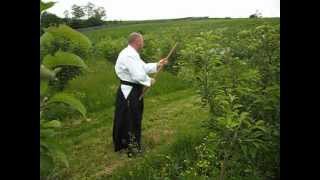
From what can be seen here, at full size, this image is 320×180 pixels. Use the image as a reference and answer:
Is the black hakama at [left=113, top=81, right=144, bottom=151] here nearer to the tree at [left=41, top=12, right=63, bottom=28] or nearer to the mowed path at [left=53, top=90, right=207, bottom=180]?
the mowed path at [left=53, top=90, right=207, bottom=180]

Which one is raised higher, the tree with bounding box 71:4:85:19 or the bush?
the tree with bounding box 71:4:85:19

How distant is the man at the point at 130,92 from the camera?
3.78 metres

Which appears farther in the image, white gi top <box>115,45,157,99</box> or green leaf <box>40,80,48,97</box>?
white gi top <box>115,45,157,99</box>

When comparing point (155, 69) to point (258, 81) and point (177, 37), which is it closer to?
point (177, 37)

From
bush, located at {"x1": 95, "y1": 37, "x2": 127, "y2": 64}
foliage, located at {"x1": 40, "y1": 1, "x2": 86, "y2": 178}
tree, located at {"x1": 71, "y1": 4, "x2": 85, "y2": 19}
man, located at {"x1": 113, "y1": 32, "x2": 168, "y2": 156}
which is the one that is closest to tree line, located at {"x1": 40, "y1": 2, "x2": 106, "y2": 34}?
tree, located at {"x1": 71, "y1": 4, "x2": 85, "y2": 19}

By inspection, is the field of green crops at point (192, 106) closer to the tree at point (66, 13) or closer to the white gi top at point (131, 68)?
the white gi top at point (131, 68)

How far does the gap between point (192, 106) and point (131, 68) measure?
0.51m

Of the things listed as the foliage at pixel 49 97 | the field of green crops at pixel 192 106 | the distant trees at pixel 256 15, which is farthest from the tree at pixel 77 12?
the distant trees at pixel 256 15

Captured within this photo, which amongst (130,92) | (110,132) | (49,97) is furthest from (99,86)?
(49,97)

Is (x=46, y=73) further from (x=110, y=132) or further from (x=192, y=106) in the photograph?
(x=192, y=106)

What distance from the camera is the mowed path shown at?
3703mm

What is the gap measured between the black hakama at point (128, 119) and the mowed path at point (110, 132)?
0.12 feet

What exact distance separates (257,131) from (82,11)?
55.7 inches
